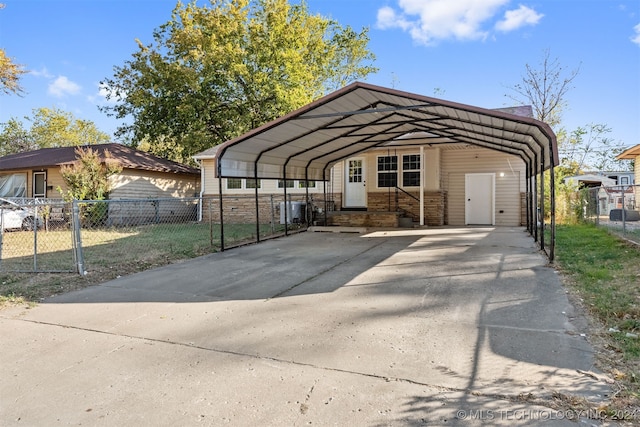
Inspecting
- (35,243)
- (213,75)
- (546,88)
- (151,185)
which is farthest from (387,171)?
(546,88)

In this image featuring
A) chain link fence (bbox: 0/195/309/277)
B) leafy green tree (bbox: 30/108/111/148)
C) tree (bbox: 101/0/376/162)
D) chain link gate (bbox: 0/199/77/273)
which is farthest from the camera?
leafy green tree (bbox: 30/108/111/148)

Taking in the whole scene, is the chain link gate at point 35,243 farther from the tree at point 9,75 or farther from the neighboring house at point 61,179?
the tree at point 9,75

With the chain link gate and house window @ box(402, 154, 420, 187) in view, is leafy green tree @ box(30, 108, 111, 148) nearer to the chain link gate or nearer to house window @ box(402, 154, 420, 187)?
the chain link gate

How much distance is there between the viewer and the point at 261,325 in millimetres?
3930

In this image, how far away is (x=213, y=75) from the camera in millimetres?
18828

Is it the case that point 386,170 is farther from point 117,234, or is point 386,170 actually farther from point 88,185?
point 88,185

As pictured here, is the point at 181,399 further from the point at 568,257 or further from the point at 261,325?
Result: the point at 568,257

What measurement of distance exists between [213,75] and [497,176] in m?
14.0

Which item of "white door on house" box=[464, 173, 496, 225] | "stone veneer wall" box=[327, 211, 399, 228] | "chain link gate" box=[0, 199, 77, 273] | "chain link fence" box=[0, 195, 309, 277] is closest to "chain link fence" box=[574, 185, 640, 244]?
"white door on house" box=[464, 173, 496, 225]

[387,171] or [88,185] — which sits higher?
[387,171]

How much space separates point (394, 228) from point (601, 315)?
31.8ft

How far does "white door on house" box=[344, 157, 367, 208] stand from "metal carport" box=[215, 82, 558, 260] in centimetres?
192

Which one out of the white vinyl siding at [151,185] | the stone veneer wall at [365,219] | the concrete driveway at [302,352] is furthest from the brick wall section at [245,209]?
the concrete driveway at [302,352]

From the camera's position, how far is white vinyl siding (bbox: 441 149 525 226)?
14.2 m
